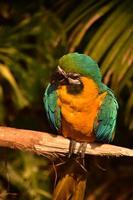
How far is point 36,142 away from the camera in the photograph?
1700mm

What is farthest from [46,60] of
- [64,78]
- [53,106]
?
[64,78]

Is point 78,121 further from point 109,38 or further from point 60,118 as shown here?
point 109,38

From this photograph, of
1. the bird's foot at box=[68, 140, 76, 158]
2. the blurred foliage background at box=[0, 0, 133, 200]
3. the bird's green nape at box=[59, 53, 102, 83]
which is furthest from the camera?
the blurred foliage background at box=[0, 0, 133, 200]

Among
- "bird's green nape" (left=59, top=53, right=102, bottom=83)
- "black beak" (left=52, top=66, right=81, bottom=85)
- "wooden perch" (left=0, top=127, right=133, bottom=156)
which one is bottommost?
"wooden perch" (left=0, top=127, right=133, bottom=156)

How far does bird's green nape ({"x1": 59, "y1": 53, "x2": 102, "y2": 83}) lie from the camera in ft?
5.40

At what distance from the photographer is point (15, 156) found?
2686 mm

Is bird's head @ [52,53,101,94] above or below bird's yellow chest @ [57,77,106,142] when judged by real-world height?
above

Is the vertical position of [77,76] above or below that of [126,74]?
above

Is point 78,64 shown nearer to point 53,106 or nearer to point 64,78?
point 64,78

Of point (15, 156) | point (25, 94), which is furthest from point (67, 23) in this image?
point (15, 156)

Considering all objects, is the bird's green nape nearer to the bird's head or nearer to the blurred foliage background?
the bird's head

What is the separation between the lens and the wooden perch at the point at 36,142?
1688mm

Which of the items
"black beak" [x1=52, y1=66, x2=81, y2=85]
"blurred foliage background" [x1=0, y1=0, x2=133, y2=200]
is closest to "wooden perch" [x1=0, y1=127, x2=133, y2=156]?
"black beak" [x1=52, y1=66, x2=81, y2=85]

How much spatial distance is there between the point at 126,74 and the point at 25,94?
0.53m
